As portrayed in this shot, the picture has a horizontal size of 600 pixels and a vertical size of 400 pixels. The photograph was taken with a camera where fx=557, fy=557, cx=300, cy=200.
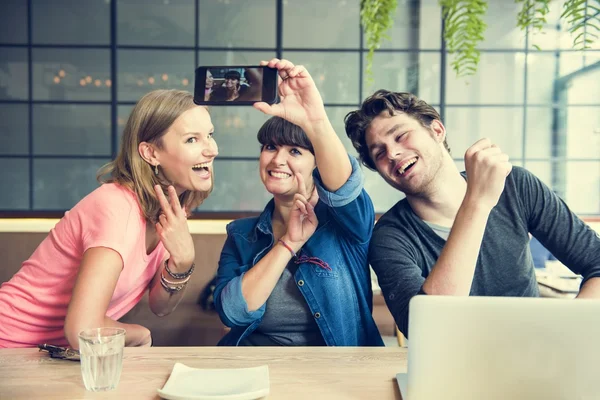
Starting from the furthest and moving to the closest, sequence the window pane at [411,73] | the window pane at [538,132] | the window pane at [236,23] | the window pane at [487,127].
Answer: the window pane at [538,132]
the window pane at [487,127]
the window pane at [411,73]
the window pane at [236,23]

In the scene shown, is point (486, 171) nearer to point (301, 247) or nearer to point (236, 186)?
point (301, 247)

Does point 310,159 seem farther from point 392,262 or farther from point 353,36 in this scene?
point 353,36

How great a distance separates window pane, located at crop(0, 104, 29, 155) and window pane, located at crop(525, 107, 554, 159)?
4.46 m

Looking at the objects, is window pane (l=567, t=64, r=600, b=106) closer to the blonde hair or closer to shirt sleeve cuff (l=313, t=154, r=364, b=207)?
shirt sleeve cuff (l=313, t=154, r=364, b=207)

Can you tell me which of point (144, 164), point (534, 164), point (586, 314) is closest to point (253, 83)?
point (144, 164)

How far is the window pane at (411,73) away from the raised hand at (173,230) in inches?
151

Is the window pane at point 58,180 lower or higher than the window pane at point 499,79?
lower

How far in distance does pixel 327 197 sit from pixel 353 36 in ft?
12.8

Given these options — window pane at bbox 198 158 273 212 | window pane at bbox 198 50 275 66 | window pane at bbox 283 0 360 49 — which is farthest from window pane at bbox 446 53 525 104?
window pane at bbox 198 158 273 212

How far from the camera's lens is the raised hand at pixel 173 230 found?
4.17 ft

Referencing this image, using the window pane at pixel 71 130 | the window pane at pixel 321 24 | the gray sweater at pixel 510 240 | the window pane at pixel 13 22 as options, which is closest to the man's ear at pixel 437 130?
the gray sweater at pixel 510 240

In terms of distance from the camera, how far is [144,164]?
137 cm

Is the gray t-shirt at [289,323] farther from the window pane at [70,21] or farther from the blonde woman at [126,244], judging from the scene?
the window pane at [70,21]

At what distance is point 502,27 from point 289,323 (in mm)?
4531
